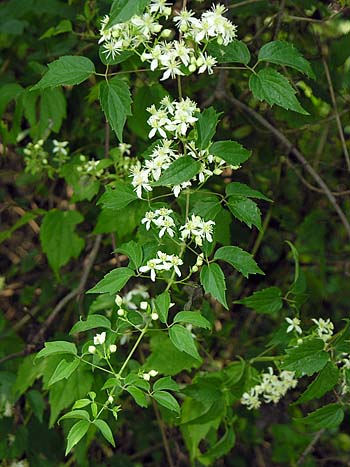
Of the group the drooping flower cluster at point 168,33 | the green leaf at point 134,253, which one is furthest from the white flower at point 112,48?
the green leaf at point 134,253

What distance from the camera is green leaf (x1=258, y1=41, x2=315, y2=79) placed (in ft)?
4.40

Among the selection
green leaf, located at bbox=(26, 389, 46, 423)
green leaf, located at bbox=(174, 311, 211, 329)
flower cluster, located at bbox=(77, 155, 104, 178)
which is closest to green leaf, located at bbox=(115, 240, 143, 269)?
green leaf, located at bbox=(174, 311, 211, 329)

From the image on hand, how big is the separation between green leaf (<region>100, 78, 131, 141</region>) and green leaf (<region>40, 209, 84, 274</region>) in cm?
73

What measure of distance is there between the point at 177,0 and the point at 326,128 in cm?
66

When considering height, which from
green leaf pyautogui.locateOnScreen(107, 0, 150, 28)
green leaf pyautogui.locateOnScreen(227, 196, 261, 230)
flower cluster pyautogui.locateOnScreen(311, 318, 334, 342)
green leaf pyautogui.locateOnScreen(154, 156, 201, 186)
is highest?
green leaf pyautogui.locateOnScreen(107, 0, 150, 28)

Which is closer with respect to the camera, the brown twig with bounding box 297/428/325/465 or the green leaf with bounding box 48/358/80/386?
the green leaf with bounding box 48/358/80/386

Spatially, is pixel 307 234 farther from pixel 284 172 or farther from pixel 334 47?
pixel 334 47

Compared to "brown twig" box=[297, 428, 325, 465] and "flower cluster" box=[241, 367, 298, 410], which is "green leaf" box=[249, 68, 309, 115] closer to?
"flower cluster" box=[241, 367, 298, 410]

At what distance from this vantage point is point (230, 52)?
135 centimetres

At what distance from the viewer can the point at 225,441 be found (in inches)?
70.9

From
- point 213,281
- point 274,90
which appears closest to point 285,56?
point 274,90

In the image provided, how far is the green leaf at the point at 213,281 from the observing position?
4.05ft

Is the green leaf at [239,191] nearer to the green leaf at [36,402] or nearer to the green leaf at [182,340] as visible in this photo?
the green leaf at [182,340]

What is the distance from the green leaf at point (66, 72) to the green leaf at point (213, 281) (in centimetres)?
40
